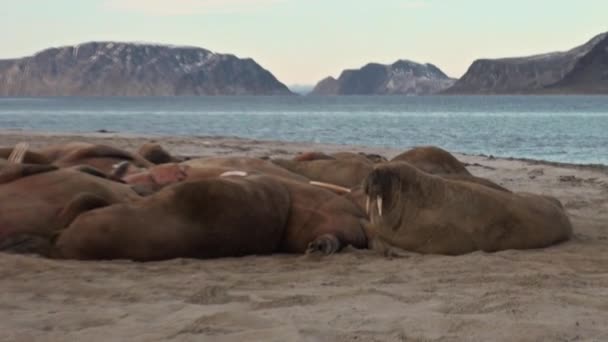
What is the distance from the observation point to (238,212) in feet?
23.4

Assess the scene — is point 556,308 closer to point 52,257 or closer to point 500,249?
point 500,249

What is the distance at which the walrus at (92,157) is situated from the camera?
940cm

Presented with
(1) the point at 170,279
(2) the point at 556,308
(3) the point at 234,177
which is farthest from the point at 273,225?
(2) the point at 556,308

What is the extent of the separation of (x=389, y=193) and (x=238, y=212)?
1.59 m

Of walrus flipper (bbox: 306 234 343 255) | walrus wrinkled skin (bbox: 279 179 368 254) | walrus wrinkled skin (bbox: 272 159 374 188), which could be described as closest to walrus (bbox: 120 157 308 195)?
walrus wrinkled skin (bbox: 272 159 374 188)

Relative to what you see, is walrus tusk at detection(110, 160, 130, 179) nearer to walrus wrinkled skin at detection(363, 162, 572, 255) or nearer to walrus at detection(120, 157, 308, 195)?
walrus at detection(120, 157, 308, 195)

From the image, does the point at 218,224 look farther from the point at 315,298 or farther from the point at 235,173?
the point at 315,298

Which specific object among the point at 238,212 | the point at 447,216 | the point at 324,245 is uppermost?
the point at 238,212

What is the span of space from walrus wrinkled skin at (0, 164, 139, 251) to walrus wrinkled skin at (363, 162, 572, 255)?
2164 mm

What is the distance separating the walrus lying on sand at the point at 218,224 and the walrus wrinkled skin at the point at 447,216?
1.02ft

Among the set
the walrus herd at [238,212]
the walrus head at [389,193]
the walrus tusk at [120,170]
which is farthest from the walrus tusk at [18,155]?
the walrus head at [389,193]

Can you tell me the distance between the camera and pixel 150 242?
671 cm

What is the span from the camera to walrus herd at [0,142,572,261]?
22.0 feet

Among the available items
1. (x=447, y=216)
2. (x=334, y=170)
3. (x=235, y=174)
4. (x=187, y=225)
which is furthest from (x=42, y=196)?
(x=334, y=170)
